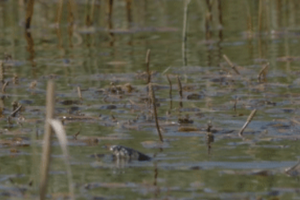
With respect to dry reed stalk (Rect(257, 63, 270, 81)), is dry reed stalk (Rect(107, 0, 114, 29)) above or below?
above

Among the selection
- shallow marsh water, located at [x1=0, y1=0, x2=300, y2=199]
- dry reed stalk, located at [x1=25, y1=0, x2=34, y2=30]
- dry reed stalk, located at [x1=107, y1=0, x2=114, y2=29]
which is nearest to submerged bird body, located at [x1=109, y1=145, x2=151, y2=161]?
shallow marsh water, located at [x1=0, y1=0, x2=300, y2=199]

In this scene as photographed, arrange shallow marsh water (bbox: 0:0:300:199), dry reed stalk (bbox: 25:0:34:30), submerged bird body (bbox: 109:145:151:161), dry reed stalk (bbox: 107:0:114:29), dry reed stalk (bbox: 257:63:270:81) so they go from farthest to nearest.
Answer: dry reed stalk (bbox: 107:0:114:29) → dry reed stalk (bbox: 25:0:34:30) → dry reed stalk (bbox: 257:63:270:81) → submerged bird body (bbox: 109:145:151:161) → shallow marsh water (bbox: 0:0:300:199)

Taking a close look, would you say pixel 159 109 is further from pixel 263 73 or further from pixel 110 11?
pixel 110 11

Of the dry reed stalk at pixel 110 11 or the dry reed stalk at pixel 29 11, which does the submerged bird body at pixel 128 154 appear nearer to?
the dry reed stalk at pixel 29 11

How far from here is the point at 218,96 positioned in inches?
229

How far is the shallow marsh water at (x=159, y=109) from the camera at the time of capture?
3492mm

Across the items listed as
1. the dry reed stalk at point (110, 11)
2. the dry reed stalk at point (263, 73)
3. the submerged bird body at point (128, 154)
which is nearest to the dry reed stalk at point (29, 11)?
the dry reed stalk at point (110, 11)

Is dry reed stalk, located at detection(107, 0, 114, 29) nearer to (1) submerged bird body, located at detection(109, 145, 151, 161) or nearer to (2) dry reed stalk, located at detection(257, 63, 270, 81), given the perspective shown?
(2) dry reed stalk, located at detection(257, 63, 270, 81)

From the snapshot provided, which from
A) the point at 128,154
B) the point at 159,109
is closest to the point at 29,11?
the point at 159,109

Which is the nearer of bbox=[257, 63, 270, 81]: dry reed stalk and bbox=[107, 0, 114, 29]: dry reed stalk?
bbox=[257, 63, 270, 81]: dry reed stalk

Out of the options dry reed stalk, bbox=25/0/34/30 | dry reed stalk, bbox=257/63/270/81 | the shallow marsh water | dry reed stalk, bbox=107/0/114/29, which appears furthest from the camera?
dry reed stalk, bbox=107/0/114/29

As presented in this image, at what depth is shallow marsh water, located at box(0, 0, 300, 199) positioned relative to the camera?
3492mm

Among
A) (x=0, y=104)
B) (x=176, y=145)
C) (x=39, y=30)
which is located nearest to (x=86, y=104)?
Result: (x=0, y=104)

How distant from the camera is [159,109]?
5398 mm
